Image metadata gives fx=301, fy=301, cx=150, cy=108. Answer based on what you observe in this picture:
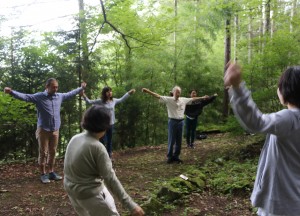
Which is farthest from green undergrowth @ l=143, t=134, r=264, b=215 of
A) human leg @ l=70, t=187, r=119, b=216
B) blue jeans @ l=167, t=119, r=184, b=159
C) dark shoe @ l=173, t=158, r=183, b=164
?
human leg @ l=70, t=187, r=119, b=216

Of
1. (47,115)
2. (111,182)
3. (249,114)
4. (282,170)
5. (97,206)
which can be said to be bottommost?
(97,206)

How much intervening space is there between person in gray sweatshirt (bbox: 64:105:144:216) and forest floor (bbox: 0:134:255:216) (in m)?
2.06

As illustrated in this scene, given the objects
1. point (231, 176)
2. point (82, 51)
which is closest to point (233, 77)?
point (231, 176)

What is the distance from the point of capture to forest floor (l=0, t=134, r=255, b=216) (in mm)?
4738

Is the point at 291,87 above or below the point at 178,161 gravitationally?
above

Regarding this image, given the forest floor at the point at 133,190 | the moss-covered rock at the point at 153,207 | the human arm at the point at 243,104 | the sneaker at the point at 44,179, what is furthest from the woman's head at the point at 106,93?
the human arm at the point at 243,104

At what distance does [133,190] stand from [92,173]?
10.8 feet

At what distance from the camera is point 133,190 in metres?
5.62

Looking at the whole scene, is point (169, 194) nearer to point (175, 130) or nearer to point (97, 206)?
point (175, 130)

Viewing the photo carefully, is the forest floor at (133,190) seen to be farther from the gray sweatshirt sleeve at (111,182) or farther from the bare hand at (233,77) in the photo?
the bare hand at (233,77)

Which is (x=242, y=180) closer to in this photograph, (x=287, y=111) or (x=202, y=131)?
(x=287, y=111)

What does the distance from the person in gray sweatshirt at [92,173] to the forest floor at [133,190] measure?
6.77 ft

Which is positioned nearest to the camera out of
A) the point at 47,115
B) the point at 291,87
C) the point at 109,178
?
the point at 291,87

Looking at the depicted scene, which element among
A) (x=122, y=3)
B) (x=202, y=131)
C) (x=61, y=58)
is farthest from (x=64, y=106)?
(x=202, y=131)
